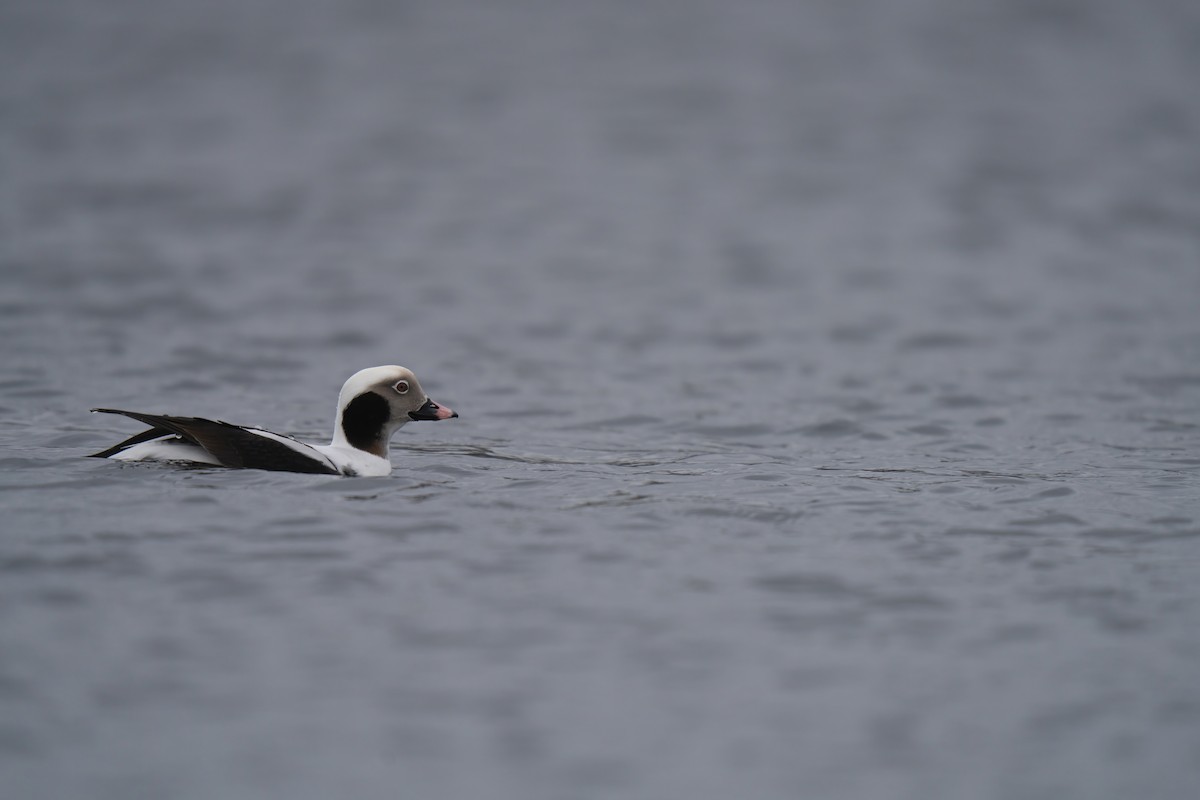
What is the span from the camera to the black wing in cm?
990

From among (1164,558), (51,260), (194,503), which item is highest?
(51,260)

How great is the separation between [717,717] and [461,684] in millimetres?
1164

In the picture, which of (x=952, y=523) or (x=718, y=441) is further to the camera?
(x=718, y=441)

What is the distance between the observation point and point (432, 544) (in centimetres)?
899

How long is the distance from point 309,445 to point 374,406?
0.51 metres

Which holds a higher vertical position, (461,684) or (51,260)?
(51,260)

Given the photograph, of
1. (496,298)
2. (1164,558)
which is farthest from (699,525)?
(496,298)

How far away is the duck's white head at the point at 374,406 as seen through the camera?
10.6 meters

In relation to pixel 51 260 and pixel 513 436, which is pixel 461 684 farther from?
pixel 51 260

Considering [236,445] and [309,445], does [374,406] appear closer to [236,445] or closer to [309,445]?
[309,445]

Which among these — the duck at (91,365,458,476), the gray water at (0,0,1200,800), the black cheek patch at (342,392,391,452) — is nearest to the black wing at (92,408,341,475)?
the duck at (91,365,458,476)

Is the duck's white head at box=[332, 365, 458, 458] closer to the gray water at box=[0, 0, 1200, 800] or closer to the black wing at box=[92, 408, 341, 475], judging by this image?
the black wing at box=[92, 408, 341, 475]

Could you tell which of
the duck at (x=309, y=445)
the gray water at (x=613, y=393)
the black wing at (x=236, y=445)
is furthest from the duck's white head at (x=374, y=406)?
the gray water at (x=613, y=393)

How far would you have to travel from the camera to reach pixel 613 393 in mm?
14398
